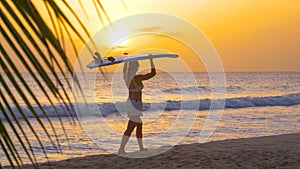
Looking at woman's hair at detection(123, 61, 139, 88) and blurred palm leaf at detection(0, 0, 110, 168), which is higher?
blurred palm leaf at detection(0, 0, 110, 168)

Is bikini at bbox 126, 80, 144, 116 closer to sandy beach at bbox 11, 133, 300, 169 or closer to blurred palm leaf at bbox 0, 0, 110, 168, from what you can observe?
sandy beach at bbox 11, 133, 300, 169

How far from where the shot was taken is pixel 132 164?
8.69 metres

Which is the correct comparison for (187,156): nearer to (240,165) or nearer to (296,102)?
(240,165)

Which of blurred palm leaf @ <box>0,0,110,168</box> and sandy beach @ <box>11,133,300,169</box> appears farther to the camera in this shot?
sandy beach @ <box>11,133,300,169</box>

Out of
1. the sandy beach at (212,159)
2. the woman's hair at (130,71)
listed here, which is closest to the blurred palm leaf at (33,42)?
the sandy beach at (212,159)

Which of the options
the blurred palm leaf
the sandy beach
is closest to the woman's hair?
the sandy beach

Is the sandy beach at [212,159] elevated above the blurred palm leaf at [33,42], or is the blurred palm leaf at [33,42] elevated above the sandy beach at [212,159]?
the blurred palm leaf at [33,42]

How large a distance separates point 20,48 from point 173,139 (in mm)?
13644

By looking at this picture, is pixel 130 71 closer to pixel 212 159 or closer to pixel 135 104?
pixel 135 104

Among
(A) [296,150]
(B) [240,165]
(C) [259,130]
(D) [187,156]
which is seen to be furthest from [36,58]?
(C) [259,130]

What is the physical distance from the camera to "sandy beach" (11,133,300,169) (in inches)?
325

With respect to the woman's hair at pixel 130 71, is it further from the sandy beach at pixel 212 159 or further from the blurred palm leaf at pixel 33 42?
the blurred palm leaf at pixel 33 42

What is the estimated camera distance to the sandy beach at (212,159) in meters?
→ 8.27

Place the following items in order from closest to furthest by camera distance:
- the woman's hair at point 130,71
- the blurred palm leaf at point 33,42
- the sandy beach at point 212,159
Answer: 1. the blurred palm leaf at point 33,42
2. the sandy beach at point 212,159
3. the woman's hair at point 130,71
